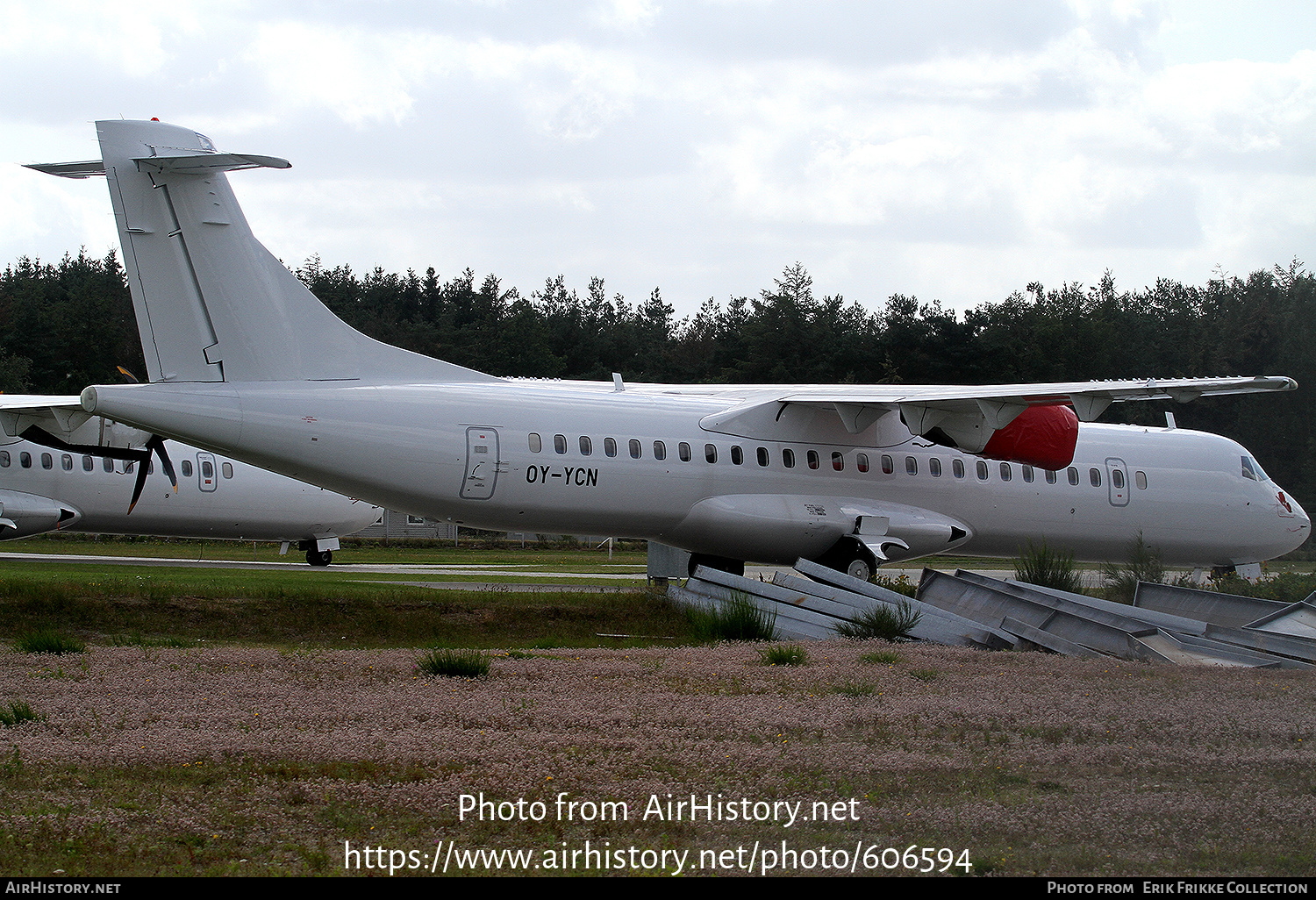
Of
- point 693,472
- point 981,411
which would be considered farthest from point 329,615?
point 981,411

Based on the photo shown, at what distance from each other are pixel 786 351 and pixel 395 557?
103 feet

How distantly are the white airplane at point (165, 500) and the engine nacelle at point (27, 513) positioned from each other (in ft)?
0.06

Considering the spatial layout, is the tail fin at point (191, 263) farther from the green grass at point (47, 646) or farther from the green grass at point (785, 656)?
the green grass at point (785, 656)

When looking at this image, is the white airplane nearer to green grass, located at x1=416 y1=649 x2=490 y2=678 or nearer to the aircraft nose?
green grass, located at x1=416 y1=649 x2=490 y2=678

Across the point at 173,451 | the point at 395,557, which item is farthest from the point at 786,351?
the point at 173,451

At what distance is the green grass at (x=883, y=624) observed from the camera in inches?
507

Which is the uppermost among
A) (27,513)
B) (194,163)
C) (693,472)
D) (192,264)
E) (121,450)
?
(194,163)

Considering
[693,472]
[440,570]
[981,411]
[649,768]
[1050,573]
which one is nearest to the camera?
[649,768]

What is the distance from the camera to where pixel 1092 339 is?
6144 centimetres

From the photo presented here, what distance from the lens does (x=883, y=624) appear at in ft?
42.4

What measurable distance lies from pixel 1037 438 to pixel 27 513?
66.1 ft

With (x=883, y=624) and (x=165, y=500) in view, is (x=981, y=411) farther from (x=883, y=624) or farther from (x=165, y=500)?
(x=165, y=500)

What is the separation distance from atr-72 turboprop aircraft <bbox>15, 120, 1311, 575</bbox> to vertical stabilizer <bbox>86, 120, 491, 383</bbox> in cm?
2

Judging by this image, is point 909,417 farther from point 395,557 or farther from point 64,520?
point 395,557
